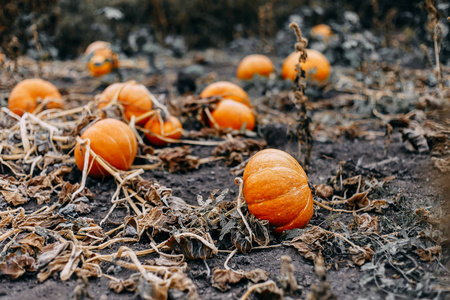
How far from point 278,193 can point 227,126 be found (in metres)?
2.10

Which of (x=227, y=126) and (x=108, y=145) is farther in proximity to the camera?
(x=227, y=126)

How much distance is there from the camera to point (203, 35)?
31.0 feet

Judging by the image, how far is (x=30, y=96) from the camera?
4824mm

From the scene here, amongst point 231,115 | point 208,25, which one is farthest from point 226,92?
point 208,25

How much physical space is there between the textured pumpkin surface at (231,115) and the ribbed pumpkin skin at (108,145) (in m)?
1.30

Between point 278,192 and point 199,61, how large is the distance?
5.67 metres

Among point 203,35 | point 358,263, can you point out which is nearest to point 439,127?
point 358,263

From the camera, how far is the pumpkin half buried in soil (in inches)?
108

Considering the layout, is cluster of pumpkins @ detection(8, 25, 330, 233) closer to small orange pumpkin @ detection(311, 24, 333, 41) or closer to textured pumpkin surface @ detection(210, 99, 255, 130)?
textured pumpkin surface @ detection(210, 99, 255, 130)

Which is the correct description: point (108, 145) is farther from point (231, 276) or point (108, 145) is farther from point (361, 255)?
point (361, 255)

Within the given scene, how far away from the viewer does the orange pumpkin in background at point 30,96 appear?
15.6 ft

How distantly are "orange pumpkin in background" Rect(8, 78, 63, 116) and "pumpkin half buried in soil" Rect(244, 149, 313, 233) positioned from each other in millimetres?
3042

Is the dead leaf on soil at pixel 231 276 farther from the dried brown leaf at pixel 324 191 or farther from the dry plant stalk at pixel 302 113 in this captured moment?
the dry plant stalk at pixel 302 113

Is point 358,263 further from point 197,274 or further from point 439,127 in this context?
point 439,127
